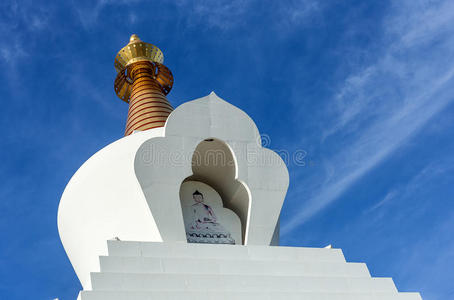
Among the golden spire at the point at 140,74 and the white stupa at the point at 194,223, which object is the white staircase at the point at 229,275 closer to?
the white stupa at the point at 194,223

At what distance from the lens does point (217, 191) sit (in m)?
12.6

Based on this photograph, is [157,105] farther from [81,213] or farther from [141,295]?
[141,295]

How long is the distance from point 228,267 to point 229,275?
33 cm

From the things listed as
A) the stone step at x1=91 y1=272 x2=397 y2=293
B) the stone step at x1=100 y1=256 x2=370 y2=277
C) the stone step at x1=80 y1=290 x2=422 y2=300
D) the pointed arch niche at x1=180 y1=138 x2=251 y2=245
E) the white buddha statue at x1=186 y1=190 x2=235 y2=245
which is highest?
the pointed arch niche at x1=180 y1=138 x2=251 y2=245

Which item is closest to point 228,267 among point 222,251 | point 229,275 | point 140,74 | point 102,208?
point 229,275

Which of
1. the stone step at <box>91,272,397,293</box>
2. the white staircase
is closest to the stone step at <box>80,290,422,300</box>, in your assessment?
the white staircase

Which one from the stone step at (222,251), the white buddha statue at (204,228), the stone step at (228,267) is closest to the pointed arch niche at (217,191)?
the white buddha statue at (204,228)

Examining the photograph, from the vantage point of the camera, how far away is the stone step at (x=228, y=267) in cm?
870

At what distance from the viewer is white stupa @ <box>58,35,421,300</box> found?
28.5 ft

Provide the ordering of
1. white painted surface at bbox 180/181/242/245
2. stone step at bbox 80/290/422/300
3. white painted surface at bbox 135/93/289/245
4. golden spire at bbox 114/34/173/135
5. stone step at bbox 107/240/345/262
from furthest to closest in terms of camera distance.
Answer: golden spire at bbox 114/34/173/135
white painted surface at bbox 180/181/242/245
white painted surface at bbox 135/93/289/245
stone step at bbox 107/240/345/262
stone step at bbox 80/290/422/300

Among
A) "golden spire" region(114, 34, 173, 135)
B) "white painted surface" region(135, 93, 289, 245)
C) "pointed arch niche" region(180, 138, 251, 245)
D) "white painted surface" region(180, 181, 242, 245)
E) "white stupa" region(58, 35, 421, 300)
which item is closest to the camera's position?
"white stupa" region(58, 35, 421, 300)

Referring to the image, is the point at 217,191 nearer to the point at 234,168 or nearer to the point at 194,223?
the point at 234,168

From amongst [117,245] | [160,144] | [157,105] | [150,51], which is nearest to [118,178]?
[160,144]

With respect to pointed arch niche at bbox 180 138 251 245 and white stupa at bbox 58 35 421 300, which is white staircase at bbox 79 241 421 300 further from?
pointed arch niche at bbox 180 138 251 245
